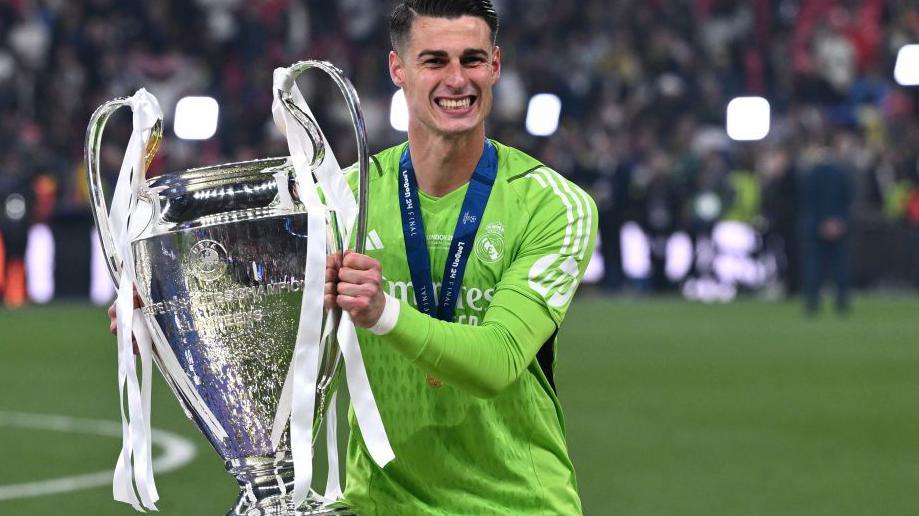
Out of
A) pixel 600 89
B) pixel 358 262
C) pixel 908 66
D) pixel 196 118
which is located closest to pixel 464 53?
pixel 358 262

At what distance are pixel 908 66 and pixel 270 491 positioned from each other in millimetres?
21582

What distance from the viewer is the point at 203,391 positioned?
123 inches

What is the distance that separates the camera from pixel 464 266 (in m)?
3.44

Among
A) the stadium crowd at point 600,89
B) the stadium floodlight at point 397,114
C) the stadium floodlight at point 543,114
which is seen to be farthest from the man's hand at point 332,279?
the stadium floodlight at point 543,114

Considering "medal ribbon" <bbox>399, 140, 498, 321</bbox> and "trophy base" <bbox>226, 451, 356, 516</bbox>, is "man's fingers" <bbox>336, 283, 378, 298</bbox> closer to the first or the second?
"trophy base" <bbox>226, 451, 356, 516</bbox>

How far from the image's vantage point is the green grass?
6613mm

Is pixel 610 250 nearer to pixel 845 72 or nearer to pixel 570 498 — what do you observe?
pixel 845 72

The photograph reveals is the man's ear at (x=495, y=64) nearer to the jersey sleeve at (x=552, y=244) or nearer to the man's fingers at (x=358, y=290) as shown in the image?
the jersey sleeve at (x=552, y=244)

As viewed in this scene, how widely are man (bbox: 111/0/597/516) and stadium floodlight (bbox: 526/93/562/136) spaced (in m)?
18.8

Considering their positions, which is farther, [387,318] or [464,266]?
[464,266]

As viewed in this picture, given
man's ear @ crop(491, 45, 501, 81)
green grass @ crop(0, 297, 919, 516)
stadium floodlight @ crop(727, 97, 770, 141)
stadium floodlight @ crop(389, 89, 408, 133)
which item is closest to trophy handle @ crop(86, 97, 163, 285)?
man's ear @ crop(491, 45, 501, 81)

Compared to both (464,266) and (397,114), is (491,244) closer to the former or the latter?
(464,266)

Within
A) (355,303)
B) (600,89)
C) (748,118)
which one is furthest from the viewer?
(748,118)

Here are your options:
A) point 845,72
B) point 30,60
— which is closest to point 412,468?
point 30,60
